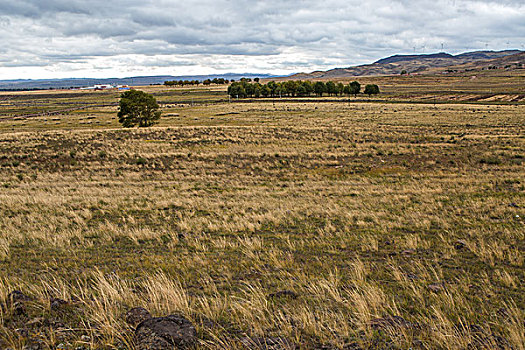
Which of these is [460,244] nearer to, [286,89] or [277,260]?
[277,260]

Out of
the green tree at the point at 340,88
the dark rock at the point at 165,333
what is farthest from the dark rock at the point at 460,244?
the green tree at the point at 340,88

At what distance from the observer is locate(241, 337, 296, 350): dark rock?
13.7ft

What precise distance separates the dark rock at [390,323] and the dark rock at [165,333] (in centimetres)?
222

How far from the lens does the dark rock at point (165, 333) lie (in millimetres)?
4090

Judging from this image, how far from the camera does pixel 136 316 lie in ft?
15.5

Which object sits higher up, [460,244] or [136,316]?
[136,316]

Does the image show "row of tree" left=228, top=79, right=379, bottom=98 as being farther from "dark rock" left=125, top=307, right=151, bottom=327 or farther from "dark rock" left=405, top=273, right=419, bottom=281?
"dark rock" left=125, top=307, right=151, bottom=327

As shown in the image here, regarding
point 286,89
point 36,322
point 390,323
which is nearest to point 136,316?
point 36,322

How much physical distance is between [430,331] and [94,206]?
12411 mm

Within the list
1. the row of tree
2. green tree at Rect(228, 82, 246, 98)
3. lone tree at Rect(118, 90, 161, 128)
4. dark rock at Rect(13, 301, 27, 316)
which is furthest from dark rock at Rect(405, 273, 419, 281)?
green tree at Rect(228, 82, 246, 98)

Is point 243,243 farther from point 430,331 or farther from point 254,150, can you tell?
point 254,150

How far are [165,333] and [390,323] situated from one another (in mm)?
2732

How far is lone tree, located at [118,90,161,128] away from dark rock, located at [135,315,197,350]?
2445 inches

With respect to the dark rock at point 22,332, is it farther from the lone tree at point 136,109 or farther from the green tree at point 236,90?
the green tree at point 236,90
